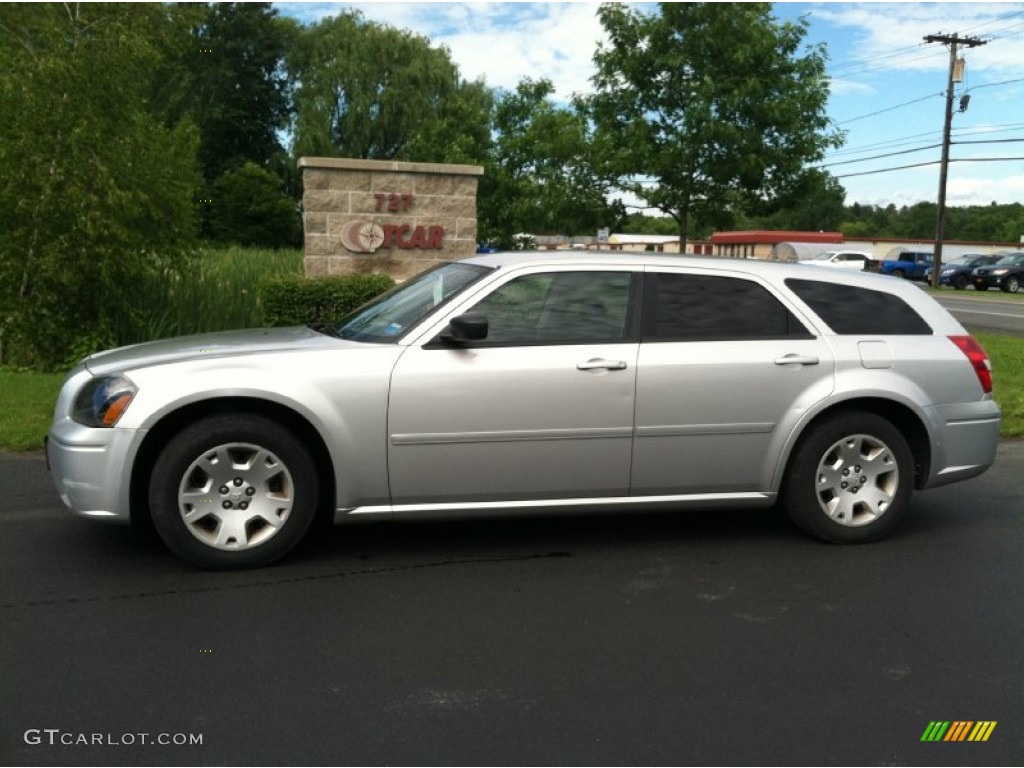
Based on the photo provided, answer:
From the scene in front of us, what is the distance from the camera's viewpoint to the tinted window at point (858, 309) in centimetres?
535

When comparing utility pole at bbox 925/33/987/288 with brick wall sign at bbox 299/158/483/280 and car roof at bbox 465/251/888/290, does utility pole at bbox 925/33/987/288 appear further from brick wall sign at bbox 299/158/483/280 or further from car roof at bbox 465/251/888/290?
car roof at bbox 465/251/888/290

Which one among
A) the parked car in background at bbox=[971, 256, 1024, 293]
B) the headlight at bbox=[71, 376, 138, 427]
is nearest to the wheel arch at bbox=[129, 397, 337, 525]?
the headlight at bbox=[71, 376, 138, 427]

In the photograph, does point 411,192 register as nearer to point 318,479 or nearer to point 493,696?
point 318,479

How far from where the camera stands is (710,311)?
522cm

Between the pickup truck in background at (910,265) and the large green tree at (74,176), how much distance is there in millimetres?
44084

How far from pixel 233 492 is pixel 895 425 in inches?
142

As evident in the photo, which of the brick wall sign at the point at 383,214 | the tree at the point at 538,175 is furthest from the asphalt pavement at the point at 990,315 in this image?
the brick wall sign at the point at 383,214

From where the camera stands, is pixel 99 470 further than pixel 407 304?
No

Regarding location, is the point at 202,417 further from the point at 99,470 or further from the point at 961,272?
the point at 961,272

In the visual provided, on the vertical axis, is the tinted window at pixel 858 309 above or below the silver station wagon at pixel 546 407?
above

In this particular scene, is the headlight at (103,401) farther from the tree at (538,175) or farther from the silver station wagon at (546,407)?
Answer: the tree at (538,175)

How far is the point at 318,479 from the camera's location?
473 centimetres

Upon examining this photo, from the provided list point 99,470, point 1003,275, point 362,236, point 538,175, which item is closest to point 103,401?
point 99,470

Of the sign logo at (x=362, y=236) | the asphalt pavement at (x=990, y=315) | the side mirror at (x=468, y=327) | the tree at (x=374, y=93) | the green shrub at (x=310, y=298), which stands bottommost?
the asphalt pavement at (x=990, y=315)
